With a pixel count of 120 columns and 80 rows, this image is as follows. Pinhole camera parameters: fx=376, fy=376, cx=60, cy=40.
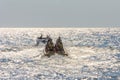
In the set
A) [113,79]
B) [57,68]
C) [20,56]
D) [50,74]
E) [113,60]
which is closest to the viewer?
[113,79]

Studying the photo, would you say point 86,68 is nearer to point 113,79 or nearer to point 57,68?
point 57,68

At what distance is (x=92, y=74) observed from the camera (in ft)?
212

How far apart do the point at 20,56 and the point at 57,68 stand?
2310 cm

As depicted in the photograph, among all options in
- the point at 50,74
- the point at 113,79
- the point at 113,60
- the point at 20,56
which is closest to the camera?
the point at 113,79

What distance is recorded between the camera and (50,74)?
64.6 meters

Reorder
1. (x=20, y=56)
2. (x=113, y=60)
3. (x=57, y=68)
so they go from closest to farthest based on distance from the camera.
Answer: (x=57, y=68) < (x=113, y=60) < (x=20, y=56)

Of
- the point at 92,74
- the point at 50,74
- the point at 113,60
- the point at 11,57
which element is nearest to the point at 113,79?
the point at 92,74

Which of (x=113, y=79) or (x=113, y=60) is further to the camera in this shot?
(x=113, y=60)

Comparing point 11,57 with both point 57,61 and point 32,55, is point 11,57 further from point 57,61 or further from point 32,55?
point 57,61

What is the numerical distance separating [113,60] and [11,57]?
24.2 m

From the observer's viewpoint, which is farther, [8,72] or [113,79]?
[8,72]

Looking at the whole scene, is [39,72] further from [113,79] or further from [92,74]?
[113,79]

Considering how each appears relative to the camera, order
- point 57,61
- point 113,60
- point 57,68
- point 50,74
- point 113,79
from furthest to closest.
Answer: point 113,60, point 57,61, point 57,68, point 50,74, point 113,79

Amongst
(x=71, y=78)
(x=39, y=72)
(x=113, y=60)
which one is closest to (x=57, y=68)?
(x=39, y=72)
